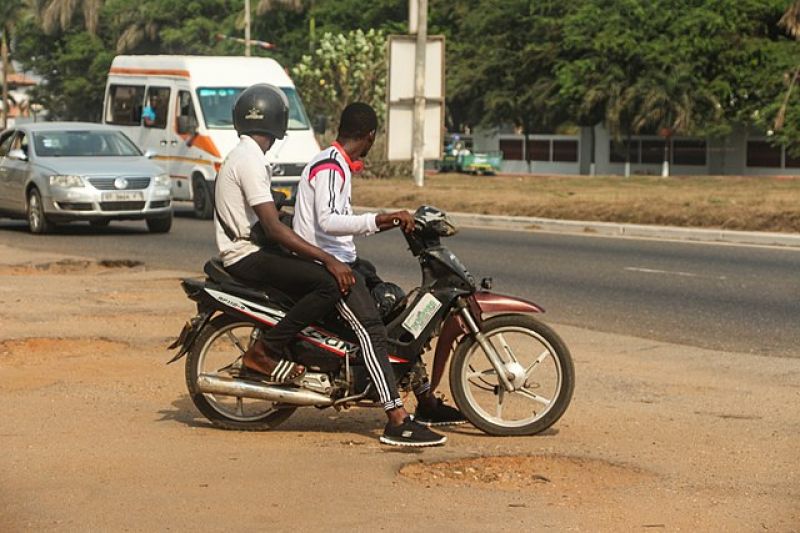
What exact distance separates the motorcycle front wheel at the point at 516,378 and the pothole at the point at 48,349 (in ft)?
11.7

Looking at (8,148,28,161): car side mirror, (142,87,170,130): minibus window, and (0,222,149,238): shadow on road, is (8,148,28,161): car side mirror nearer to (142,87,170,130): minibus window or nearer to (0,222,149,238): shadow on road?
(0,222,149,238): shadow on road

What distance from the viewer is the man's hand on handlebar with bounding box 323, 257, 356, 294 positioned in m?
7.29

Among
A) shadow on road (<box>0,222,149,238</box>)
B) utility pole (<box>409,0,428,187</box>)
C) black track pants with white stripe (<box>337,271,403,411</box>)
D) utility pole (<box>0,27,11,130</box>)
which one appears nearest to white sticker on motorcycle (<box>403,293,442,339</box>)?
black track pants with white stripe (<box>337,271,403,411</box>)

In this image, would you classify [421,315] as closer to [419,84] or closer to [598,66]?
[419,84]

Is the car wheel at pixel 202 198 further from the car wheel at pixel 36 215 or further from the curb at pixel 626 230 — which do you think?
the curb at pixel 626 230

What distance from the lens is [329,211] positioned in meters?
7.33

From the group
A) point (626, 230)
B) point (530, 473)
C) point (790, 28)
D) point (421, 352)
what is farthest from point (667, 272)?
point (790, 28)

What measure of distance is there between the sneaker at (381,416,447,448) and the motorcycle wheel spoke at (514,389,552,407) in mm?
587

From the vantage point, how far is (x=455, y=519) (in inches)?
230

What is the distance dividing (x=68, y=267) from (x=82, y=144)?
6503mm

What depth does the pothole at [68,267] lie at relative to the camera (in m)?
16.6

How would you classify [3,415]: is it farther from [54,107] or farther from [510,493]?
[54,107]

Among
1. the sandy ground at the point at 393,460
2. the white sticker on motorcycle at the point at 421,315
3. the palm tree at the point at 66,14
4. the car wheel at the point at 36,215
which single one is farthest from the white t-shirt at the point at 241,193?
the palm tree at the point at 66,14

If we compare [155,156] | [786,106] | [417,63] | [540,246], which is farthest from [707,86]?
[540,246]
